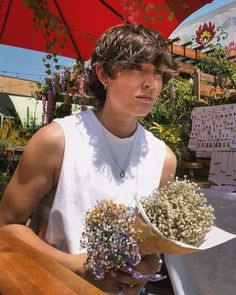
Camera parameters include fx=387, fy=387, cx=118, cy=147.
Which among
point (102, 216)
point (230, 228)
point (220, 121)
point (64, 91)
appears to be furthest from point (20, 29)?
point (102, 216)

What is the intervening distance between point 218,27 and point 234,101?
3385 millimetres

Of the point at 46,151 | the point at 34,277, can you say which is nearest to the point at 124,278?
the point at 34,277

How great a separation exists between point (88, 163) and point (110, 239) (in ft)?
1.25

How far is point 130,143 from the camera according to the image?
1.33m

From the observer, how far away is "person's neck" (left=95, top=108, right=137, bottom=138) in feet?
4.23

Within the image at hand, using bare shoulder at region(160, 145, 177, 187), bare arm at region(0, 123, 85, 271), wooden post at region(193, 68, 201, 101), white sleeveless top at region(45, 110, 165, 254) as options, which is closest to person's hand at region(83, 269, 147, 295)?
white sleeveless top at region(45, 110, 165, 254)

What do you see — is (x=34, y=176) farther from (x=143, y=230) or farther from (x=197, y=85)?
(x=197, y=85)

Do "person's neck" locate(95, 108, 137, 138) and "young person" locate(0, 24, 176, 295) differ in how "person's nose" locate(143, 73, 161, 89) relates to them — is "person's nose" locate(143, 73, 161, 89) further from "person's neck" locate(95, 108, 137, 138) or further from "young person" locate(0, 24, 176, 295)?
"person's neck" locate(95, 108, 137, 138)

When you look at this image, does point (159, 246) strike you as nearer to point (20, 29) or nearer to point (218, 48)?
point (20, 29)

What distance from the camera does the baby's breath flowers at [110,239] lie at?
865 mm

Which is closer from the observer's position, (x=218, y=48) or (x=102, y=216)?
(x=102, y=216)

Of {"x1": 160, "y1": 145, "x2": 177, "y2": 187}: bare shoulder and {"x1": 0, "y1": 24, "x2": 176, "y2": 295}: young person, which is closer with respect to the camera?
{"x1": 0, "y1": 24, "x2": 176, "y2": 295}: young person

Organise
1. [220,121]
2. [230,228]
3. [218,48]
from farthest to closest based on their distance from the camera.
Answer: [218,48] < [220,121] < [230,228]

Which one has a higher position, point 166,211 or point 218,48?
point 218,48
